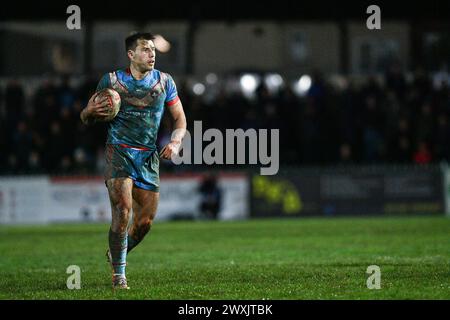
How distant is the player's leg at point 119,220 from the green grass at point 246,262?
0.86 feet

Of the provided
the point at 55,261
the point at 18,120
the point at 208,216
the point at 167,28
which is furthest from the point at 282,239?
the point at 167,28

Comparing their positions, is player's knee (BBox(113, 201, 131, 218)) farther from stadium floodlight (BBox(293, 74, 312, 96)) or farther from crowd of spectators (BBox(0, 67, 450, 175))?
stadium floodlight (BBox(293, 74, 312, 96))

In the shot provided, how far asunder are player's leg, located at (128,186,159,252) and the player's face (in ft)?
4.53

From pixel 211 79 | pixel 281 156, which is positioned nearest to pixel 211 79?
pixel 211 79

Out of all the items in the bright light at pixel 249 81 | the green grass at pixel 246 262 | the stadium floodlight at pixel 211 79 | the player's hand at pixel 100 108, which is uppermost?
the bright light at pixel 249 81

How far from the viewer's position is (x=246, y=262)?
14711 mm

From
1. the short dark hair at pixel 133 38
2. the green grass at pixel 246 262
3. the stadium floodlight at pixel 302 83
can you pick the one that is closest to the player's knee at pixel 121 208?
the green grass at pixel 246 262

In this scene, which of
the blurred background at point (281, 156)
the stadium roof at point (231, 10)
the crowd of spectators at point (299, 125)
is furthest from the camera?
the stadium roof at point (231, 10)

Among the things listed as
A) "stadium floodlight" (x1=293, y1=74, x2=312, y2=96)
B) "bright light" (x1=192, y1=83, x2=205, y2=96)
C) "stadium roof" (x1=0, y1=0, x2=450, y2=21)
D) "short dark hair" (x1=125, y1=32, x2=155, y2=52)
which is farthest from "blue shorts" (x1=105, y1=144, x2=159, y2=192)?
"stadium floodlight" (x1=293, y1=74, x2=312, y2=96)

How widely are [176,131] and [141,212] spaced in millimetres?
1023

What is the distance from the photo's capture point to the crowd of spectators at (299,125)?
2998 centimetres

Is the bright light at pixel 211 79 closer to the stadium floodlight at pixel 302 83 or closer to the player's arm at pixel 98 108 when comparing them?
the stadium floodlight at pixel 302 83

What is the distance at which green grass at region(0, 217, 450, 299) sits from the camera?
10773mm

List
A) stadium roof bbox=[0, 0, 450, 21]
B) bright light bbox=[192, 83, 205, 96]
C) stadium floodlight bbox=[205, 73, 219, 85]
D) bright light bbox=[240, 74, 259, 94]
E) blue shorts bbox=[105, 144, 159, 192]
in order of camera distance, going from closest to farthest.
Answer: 1. blue shorts bbox=[105, 144, 159, 192]
2. bright light bbox=[192, 83, 205, 96]
3. stadium floodlight bbox=[205, 73, 219, 85]
4. stadium roof bbox=[0, 0, 450, 21]
5. bright light bbox=[240, 74, 259, 94]
